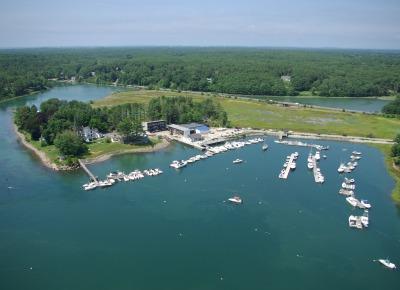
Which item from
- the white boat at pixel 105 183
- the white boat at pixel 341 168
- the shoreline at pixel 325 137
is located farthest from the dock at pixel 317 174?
the white boat at pixel 105 183

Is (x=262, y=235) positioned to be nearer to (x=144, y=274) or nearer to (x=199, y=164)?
(x=144, y=274)

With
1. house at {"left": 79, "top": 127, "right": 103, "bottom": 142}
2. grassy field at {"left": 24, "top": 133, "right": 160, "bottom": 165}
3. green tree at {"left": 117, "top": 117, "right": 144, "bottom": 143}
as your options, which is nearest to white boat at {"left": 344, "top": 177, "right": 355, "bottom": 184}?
grassy field at {"left": 24, "top": 133, "right": 160, "bottom": 165}

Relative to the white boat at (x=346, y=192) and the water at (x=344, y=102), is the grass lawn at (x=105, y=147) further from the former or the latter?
the water at (x=344, y=102)

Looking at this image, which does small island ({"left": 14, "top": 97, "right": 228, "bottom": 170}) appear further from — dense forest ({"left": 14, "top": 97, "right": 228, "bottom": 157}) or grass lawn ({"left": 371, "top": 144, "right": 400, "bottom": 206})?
grass lawn ({"left": 371, "top": 144, "right": 400, "bottom": 206})

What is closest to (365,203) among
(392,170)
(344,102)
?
(392,170)

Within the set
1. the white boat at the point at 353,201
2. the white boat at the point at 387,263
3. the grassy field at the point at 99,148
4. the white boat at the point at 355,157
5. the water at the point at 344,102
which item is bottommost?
the white boat at the point at 387,263
